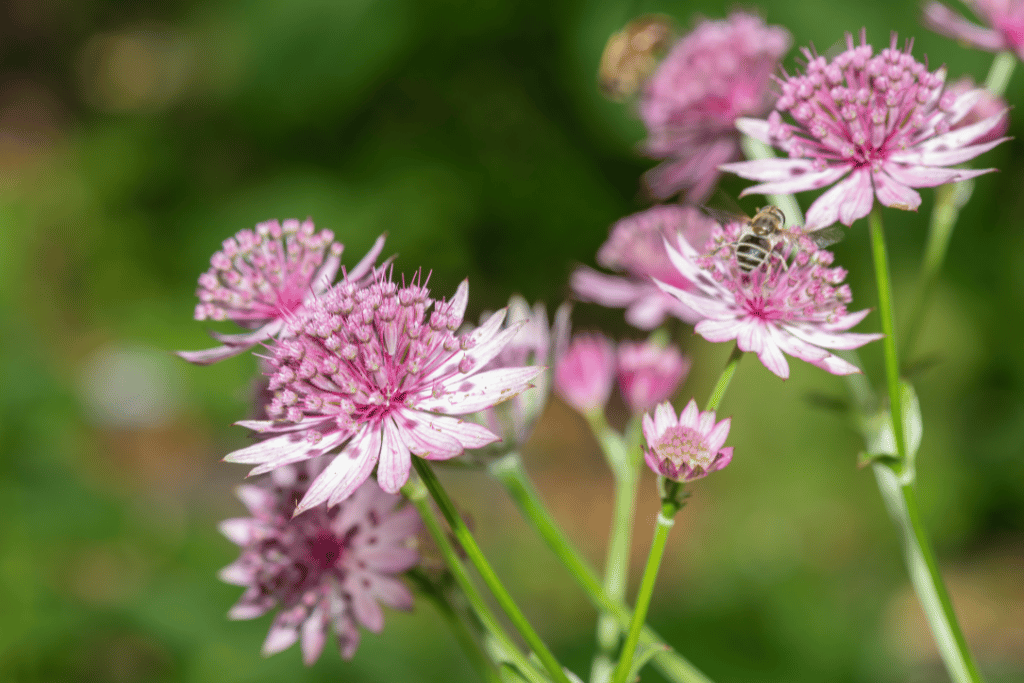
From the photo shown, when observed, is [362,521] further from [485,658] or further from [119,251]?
[119,251]

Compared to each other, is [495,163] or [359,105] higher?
[359,105]

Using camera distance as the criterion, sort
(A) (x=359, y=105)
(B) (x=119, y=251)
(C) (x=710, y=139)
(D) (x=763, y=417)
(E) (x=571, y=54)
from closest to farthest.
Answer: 1. (C) (x=710, y=139)
2. (E) (x=571, y=54)
3. (D) (x=763, y=417)
4. (A) (x=359, y=105)
5. (B) (x=119, y=251)

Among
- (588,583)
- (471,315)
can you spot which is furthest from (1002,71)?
(471,315)

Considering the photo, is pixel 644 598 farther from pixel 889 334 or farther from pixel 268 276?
pixel 268 276

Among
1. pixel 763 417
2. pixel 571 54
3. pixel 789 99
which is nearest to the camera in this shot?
pixel 789 99

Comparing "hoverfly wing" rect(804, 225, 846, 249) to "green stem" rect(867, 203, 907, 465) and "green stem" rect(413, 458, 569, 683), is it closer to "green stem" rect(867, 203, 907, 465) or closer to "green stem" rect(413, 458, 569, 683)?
"green stem" rect(867, 203, 907, 465)

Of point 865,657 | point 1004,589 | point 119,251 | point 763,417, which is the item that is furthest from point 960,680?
point 119,251
